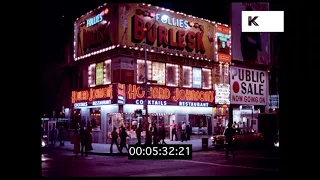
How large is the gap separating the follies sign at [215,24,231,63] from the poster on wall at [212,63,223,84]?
0.79m

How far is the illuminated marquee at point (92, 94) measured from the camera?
1303 inches

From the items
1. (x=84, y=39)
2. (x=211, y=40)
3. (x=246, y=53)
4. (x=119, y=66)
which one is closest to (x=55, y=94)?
(x=84, y=39)

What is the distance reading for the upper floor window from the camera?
115 feet

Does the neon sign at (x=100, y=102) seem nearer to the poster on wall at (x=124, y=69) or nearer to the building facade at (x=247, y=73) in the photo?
the poster on wall at (x=124, y=69)

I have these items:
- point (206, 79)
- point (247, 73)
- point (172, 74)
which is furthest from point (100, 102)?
point (247, 73)

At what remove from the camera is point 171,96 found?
3603 cm

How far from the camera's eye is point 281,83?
166 inches

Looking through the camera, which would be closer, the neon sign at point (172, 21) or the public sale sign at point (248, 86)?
the neon sign at point (172, 21)

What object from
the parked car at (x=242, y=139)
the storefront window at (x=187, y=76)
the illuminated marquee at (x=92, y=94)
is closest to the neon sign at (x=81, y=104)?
the illuminated marquee at (x=92, y=94)

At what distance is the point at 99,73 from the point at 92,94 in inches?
84.1

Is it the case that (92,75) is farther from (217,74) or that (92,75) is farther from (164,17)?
A: (217,74)
